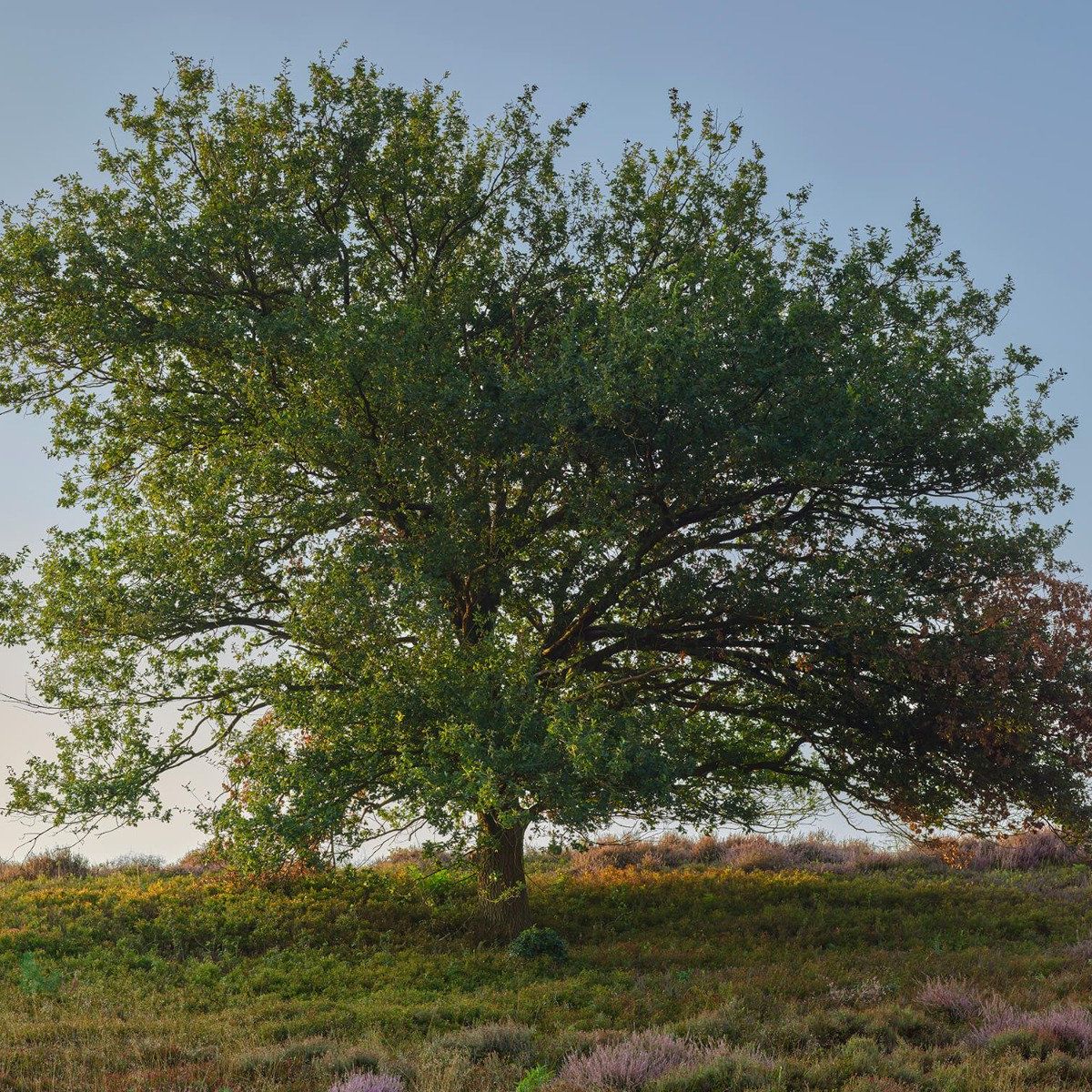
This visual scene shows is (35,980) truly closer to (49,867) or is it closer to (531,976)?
(531,976)

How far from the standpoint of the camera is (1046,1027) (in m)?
12.9

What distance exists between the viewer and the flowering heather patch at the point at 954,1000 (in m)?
14.2

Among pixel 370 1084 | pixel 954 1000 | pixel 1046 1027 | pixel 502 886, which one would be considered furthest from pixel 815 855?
pixel 370 1084

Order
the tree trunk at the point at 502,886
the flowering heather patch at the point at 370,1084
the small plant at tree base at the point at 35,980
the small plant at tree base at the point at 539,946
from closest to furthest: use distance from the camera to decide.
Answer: the flowering heather patch at the point at 370,1084 → the small plant at tree base at the point at 35,980 → the small plant at tree base at the point at 539,946 → the tree trunk at the point at 502,886

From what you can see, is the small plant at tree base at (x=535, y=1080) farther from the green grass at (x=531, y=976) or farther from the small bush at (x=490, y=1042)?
the small bush at (x=490, y=1042)

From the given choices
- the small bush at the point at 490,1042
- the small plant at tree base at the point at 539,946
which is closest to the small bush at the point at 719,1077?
the small bush at the point at 490,1042

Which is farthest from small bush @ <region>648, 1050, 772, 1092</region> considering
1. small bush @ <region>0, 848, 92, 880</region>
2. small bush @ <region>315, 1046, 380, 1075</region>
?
small bush @ <region>0, 848, 92, 880</region>

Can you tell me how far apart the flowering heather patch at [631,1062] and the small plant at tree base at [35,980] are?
8.75 meters

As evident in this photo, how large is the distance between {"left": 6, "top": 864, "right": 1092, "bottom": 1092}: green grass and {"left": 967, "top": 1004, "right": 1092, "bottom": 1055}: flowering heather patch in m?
0.34

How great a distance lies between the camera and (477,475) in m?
18.9

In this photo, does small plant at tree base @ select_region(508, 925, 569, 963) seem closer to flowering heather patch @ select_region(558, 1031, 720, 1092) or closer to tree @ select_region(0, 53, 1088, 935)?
tree @ select_region(0, 53, 1088, 935)

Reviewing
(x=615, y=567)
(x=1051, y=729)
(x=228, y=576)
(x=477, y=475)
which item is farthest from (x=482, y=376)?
(x=1051, y=729)

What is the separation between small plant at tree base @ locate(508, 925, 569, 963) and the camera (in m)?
18.7

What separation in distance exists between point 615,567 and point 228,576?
658 centimetres
